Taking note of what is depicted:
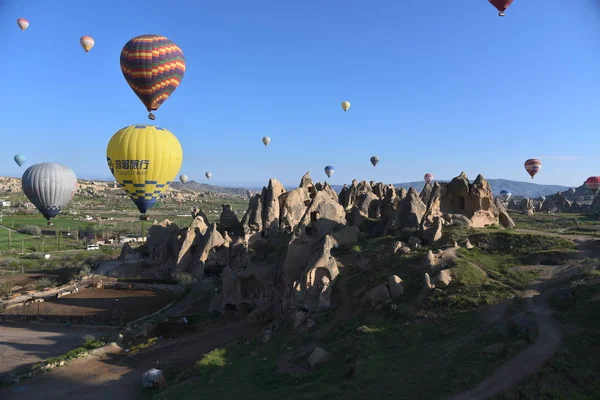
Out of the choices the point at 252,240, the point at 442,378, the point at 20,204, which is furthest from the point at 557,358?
the point at 20,204

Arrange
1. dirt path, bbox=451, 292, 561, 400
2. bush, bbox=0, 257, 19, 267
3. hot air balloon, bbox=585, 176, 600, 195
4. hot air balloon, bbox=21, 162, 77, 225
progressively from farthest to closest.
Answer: hot air balloon, bbox=585, 176, 600, 195 → bush, bbox=0, 257, 19, 267 → hot air balloon, bbox=21, 162, 77, 225 → dirt path, bbox=451, 292, 561, 400

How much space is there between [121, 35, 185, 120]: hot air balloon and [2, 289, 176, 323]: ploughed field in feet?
54.5

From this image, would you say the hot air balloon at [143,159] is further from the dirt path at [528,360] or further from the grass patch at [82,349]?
the dirt path at [528,360]

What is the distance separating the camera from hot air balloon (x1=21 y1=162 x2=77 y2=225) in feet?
157

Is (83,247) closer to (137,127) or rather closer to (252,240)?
(252,240)

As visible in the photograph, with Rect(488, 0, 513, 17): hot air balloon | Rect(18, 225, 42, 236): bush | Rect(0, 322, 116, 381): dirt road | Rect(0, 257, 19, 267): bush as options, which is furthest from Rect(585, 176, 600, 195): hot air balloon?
Rect(18, 225, 42, 236): bush

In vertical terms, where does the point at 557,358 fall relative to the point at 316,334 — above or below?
above

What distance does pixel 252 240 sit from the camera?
47062mm

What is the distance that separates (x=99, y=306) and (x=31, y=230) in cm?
7400

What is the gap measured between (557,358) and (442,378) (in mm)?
3838

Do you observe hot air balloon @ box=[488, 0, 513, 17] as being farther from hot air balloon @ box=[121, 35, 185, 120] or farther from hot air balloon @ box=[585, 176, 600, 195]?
hot air balloon @ box=[585, 176, 600, 195]

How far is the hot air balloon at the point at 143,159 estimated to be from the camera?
34.8m

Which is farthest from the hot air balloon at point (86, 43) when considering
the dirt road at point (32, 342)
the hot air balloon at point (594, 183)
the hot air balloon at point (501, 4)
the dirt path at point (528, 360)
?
the hot air balloon at point (594, 183)

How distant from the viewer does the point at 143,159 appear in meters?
35.1
